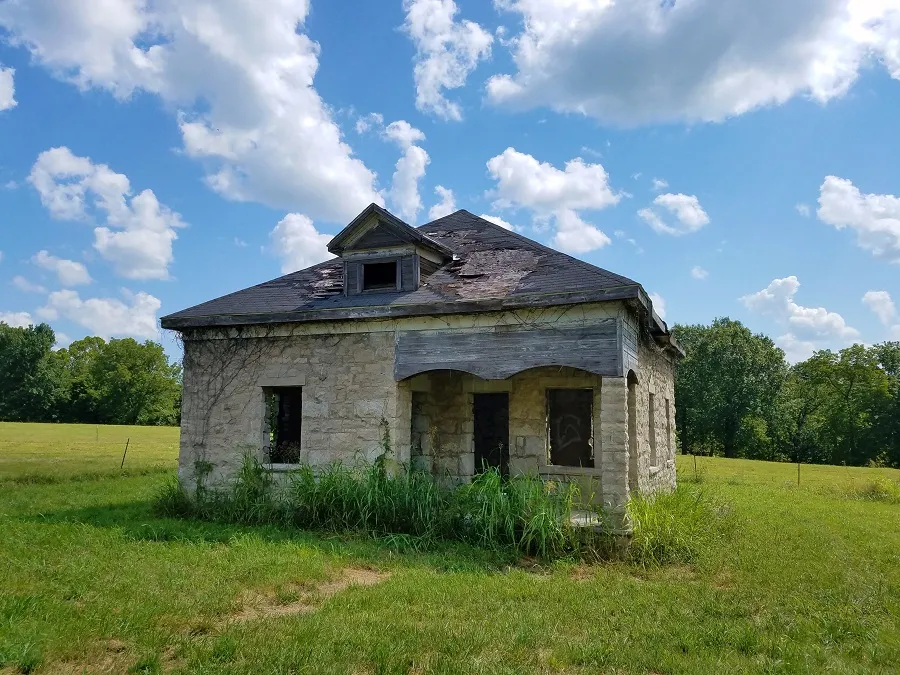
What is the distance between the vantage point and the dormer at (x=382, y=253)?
35.6ft

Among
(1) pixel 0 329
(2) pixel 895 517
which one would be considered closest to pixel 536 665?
(2) pixel 895 517

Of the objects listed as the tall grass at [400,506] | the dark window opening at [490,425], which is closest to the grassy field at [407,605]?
the tall grass at [400,506]

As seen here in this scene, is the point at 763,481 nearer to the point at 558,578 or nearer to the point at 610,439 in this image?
the point at 610,439

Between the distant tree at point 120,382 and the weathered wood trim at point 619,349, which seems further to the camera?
the distant tree at point 120,382

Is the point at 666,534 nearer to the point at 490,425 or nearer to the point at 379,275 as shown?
the point at 490,425

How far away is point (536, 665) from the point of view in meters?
4.52

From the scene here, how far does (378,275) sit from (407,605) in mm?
6846

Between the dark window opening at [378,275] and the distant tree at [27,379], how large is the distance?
174 feet

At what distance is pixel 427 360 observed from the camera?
973 cm

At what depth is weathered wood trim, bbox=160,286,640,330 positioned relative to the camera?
8492 millimetres

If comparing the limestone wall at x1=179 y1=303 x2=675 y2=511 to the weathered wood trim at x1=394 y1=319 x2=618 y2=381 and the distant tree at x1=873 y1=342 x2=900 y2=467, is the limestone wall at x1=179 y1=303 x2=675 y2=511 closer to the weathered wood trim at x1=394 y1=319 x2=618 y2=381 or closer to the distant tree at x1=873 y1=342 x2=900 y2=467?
the weathered wood trim at x1=394 y1=319 x2=618 y2=381

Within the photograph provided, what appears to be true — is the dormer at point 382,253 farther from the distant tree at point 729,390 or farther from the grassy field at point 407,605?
the distant tree at point 729,390

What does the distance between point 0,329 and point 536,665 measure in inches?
2569

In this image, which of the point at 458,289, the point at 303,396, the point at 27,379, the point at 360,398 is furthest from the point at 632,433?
the point at 27,379
